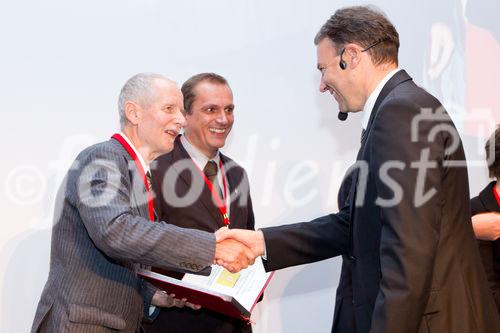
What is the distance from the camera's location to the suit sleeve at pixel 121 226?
1.92m

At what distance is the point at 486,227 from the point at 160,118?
137cm

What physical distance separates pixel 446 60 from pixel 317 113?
1.01m

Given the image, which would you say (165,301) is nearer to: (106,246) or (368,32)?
(106,246)

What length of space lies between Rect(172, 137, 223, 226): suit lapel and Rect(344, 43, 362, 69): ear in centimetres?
104

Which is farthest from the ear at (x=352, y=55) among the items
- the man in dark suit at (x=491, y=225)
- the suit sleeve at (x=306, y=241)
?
the man in dark suit at (x=491, y=225)

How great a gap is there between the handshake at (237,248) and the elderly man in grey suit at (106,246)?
26cm

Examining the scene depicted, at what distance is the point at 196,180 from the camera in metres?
2.86

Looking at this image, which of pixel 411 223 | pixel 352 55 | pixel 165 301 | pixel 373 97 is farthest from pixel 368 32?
pixel 165 301

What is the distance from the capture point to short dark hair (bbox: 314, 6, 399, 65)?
201 centimetres

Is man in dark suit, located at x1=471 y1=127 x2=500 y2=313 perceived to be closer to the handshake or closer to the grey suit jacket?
the handshake

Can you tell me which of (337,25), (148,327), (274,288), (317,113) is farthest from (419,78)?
(148,327)

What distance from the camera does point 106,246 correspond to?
1911 mm

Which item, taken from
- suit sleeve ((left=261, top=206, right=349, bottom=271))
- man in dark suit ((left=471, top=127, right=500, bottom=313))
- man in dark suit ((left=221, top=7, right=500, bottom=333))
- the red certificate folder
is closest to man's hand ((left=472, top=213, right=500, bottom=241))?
man in dark suit ((left=471, top=127, right=500, bottom=313))

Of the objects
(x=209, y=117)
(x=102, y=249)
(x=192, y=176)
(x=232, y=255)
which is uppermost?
(x=209, y=117)
